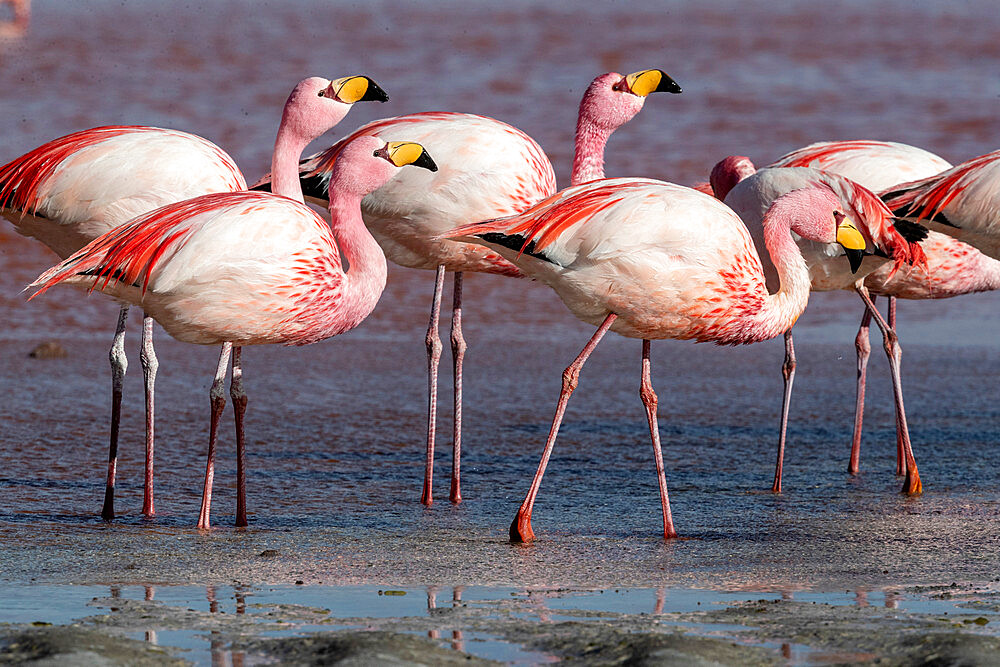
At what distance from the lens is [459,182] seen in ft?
21.5

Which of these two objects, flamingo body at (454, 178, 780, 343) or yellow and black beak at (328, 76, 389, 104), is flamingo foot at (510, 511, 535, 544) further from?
yellow and black beak at (328, 76, 389, 104)

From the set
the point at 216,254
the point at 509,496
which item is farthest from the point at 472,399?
the point at 216,254

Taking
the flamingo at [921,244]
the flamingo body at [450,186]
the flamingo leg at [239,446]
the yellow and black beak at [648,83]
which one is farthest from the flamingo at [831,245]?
the flamingo leg at [239,446]

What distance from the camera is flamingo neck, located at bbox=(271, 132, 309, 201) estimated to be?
6.21 metres

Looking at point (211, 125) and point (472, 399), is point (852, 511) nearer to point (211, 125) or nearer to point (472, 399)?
point (472, 399)

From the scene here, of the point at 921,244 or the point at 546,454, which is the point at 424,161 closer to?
the point at 546,454

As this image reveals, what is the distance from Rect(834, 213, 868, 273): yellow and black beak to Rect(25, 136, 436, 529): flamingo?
5.34 ft

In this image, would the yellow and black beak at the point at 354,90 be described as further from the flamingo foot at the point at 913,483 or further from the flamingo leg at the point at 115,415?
the flamingo foot at the point at 913,483

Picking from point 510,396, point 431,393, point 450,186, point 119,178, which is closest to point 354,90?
point 450,186

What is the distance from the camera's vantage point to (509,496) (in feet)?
20.5

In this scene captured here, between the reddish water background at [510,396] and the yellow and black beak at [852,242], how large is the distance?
3.29ft

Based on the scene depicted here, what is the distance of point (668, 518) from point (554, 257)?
1045 millimetres

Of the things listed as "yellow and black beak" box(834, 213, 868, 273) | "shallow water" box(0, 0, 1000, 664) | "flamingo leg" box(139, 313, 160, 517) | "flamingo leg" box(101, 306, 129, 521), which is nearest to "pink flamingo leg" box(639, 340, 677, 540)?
"shallow water" box(0, 0, 1000, 664)

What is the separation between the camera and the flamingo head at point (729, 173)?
7215 mm
